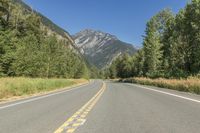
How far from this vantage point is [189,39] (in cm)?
5350

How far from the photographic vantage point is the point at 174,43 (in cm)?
5638

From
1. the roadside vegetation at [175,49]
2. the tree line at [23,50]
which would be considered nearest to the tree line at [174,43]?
the roadside vegetation at [175,49]

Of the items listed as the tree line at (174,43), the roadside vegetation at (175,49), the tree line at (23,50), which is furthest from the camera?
the tree line at (174,43)

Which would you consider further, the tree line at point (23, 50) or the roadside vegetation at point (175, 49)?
the tree line at point (23, 50)

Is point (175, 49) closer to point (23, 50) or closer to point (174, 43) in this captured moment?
point (174, 43)

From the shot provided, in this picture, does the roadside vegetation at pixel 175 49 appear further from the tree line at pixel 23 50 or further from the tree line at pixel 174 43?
the tree line at pixel 23 50

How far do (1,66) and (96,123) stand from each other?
4034 cm

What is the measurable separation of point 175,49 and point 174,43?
3.75 ft

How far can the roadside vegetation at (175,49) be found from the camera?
42425mm

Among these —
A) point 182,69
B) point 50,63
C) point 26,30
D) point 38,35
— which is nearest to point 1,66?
point 50,63

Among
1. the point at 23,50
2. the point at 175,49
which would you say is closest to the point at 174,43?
the point at 175,49

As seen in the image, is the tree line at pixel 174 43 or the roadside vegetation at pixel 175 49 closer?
the roadside vegetation at pixel 175 49

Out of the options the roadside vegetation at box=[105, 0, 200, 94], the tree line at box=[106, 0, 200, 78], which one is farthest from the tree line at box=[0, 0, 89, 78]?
the tree line at box=[106, 0, 200, 78]

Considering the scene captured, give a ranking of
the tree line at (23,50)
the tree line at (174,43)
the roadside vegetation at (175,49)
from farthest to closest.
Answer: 1. the tree line at (174,43)
2. the tree line at (23,50)
3. the roadside vegetation at (175,49)
